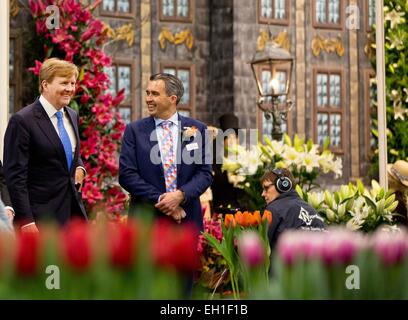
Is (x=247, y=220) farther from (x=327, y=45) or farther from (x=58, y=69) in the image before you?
(x=327, y=45)

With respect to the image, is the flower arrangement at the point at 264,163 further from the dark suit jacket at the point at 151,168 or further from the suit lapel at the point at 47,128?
the suit lapel at the point at 47,128

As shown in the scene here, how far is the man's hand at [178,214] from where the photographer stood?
13.1ft

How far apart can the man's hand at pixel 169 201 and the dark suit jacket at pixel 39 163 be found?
1.12 ft

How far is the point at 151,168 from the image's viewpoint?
4059 millimetres

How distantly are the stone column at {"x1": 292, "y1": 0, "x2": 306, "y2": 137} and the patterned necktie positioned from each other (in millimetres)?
9110

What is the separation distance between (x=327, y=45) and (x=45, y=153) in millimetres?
10004

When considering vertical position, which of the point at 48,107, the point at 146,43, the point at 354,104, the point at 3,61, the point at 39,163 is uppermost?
the point at 146,43

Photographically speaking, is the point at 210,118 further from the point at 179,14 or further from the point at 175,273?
the point at 175,273

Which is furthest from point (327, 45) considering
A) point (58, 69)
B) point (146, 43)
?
point (58, 69)

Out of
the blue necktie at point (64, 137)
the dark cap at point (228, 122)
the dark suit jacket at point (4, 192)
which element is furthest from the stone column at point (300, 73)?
the dark suit jacket at point (4, 192)

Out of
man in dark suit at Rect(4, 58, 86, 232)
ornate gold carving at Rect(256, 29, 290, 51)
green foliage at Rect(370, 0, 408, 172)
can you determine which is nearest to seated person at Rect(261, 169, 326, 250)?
man in dark suit at Rect(4, 58, 86, 232)

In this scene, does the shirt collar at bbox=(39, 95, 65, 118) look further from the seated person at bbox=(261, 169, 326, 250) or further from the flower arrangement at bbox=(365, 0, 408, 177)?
the flower arrangement at bbox=(365, 0, 408, 177)

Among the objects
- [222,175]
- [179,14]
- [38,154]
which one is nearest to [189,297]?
[38,154]

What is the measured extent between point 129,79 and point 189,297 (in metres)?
11.5
